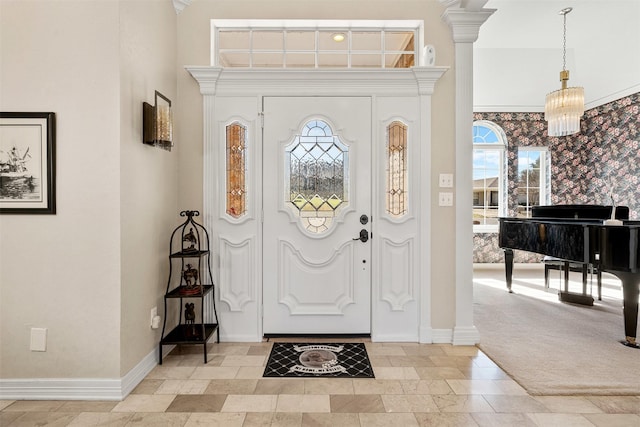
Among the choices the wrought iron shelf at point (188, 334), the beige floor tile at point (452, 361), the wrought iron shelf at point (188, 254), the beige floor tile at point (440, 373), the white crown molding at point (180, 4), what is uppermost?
the white crown molding at point (180, 4)

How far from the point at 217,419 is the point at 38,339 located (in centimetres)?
118

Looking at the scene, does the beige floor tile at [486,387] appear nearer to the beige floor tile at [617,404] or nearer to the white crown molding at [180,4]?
the beige floor tile at [617,404]

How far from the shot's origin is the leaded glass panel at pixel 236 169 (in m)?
3.07

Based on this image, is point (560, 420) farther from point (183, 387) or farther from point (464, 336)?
point (183, 387)

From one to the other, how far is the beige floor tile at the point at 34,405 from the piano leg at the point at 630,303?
3922 millimetres

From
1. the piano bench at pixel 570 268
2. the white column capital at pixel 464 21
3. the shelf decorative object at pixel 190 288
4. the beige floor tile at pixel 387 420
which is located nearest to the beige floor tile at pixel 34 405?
the shelf decorative object at pixel 190 288

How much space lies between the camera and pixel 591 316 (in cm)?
369

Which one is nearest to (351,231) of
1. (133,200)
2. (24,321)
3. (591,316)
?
(133,200)

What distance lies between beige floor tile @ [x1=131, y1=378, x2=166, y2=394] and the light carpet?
7.64ft

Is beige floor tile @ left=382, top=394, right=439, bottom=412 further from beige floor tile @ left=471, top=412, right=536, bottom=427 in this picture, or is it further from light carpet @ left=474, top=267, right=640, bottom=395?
light carpet @ left=474, top=267, right=640, bottom=395

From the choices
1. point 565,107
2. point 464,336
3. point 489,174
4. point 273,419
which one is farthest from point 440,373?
point 489,174

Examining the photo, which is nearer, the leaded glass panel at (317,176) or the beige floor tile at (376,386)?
the beige floor tile at (376,386)

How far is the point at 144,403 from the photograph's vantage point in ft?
6.94

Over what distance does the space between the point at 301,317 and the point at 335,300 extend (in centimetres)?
32
